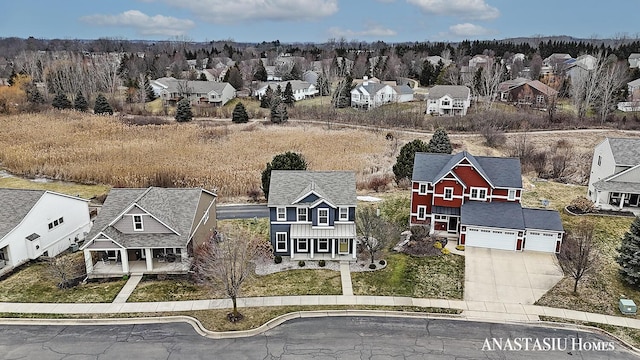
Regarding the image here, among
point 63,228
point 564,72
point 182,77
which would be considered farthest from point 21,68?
point 564,72

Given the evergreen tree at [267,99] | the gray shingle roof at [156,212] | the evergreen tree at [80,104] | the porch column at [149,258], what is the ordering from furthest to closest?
the evergreen tree at [267,99] → the evergreen tree at [80,104] → the gray shingle roof at [156,212] → the porch column at [149,258]

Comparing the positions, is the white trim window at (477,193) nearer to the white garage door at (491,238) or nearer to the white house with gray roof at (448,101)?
the white garage door at (491,238)


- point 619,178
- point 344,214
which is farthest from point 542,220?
point 344,214

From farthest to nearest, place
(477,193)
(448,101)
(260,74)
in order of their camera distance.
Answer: (260,74)
(448,101)
(477,193)

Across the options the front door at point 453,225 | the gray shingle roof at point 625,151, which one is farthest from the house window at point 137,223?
the gray shingle roof at point 625,151

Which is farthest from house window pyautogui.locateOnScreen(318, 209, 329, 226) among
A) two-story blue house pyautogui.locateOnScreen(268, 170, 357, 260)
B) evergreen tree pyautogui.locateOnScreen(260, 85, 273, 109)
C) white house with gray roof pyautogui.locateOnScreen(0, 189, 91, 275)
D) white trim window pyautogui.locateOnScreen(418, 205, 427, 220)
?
evergreen tree pyautogui.locateOnScreen(260, 85, 273, 109)

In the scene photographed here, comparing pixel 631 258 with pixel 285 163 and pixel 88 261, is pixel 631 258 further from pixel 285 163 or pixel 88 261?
pixel 88 261

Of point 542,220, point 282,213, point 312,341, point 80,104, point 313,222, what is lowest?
point 312,341
